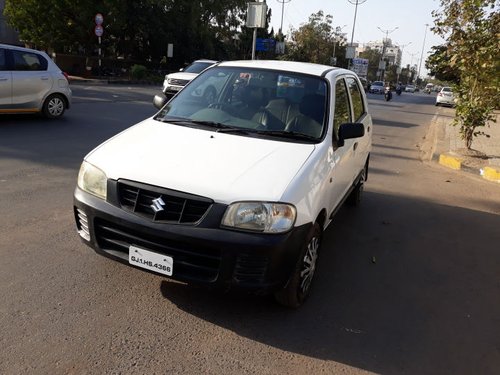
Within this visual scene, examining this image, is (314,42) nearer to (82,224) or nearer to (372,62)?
(372,62)

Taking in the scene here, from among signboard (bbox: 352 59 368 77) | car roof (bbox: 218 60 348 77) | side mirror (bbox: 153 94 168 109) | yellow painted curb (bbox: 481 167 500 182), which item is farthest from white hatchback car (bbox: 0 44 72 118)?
signboard (bbox: 352 59 368 77)

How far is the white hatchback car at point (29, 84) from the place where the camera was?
32.3 ft

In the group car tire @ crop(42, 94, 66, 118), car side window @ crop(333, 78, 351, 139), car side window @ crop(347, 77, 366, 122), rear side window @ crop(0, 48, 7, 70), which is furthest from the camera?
car tire @ crop(42, 94, 66, 118)

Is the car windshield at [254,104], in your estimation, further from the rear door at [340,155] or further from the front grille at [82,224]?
the front grille at [82,224]

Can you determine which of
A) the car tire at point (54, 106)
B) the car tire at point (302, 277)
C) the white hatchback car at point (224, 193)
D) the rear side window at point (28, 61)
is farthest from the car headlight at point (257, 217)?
the car tire at point (54, 106)

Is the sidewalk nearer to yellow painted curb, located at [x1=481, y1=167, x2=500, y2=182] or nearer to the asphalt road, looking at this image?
yellow painted curb, located at [x1=481, y1=167, x2=500, y2=182]

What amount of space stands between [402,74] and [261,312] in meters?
145

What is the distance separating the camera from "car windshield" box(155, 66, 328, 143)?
163 inches

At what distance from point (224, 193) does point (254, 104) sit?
1555mm

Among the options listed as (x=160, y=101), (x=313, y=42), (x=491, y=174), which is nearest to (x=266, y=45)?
(x=313, y=42)

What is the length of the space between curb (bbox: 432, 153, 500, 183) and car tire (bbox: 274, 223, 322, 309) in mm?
6803

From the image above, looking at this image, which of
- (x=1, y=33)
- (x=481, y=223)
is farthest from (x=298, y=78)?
(x=1, y=33)

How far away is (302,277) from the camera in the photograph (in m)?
3.55

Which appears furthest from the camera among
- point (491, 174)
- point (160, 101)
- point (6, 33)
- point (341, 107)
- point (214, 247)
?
point (6, 33)
